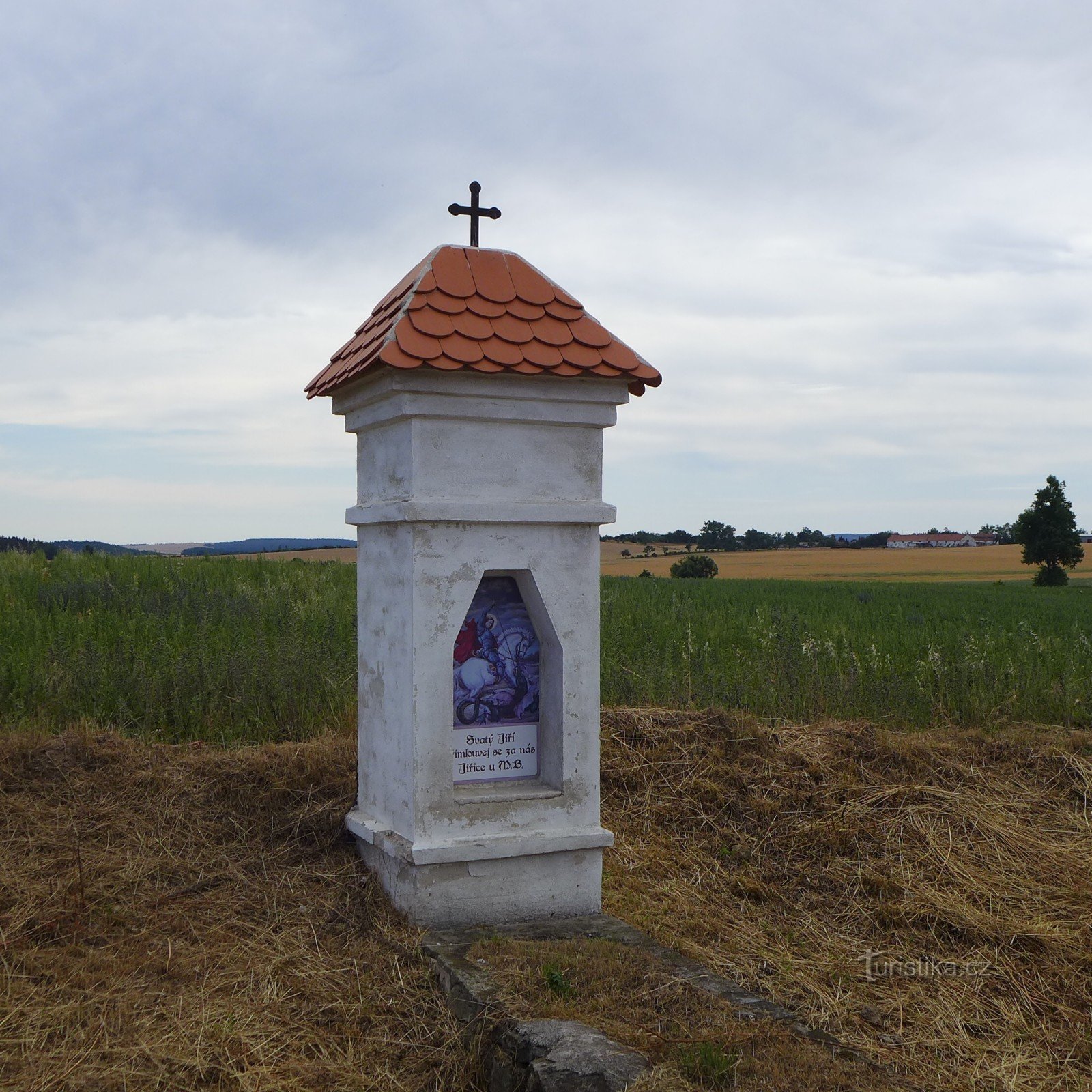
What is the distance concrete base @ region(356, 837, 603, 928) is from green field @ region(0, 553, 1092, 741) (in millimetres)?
3108

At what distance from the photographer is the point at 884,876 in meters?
5.95

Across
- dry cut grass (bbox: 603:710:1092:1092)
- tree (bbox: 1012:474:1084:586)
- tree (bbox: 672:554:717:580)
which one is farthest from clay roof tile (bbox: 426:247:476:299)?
tree (bbox: 1012:474:1084:586)

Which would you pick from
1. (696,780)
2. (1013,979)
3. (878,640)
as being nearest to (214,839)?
(696,780)

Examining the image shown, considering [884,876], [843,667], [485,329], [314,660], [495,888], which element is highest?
[485,329]

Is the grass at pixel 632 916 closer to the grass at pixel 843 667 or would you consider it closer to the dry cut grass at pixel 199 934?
the dry cut grass at pixel 199 934

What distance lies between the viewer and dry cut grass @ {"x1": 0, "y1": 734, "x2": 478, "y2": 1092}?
11.8ft

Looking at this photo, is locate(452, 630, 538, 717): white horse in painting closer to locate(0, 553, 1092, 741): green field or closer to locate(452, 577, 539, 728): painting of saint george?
locate(452, 577, 539, 728): painting of saint george

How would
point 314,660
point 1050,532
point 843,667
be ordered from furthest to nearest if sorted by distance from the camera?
point 1050,532, point 843,667, point 314,660

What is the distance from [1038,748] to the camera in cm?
788

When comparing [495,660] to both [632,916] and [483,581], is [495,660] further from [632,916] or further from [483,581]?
[632,916]

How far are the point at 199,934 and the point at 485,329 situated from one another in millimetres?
2935

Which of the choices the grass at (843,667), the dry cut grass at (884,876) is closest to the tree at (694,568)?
the grass at (843,667)

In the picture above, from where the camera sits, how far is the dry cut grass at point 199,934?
3.59m

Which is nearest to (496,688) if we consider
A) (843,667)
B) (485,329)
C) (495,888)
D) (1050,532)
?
(495,888)
